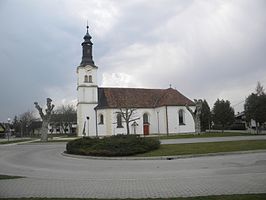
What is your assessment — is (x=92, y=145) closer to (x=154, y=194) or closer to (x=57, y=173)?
(x=57, y=173)

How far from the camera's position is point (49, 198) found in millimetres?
8328

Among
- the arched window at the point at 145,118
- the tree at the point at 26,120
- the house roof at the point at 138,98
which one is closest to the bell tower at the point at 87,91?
the house roof at the point at 138,98

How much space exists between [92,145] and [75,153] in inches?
57.0

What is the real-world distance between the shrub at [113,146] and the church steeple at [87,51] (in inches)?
1643

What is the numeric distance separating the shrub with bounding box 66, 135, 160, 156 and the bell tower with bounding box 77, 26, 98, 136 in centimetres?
3775

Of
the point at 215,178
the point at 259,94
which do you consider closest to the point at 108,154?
the point at 215,178

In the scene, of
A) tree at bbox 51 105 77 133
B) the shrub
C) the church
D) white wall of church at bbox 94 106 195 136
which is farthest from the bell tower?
tree at bbox 51 105 77 133

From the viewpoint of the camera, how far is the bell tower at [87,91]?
204 feet

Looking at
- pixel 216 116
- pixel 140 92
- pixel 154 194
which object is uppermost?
pixel 140 92

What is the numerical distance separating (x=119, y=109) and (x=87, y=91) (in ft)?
25.4

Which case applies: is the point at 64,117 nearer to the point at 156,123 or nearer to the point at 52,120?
the point at 52,120

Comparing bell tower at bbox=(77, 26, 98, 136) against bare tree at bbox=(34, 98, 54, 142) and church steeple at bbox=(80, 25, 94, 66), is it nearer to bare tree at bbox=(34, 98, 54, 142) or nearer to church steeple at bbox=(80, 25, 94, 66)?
church steeple at bbox=(80, 25, 94, 66)

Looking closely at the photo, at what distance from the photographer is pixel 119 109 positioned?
61688 millimetres

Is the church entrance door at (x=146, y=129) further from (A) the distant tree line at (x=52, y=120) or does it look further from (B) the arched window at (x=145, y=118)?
(A) the distant tree line at (x=52, y=120)
